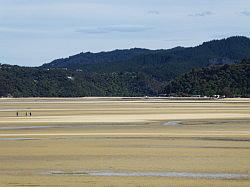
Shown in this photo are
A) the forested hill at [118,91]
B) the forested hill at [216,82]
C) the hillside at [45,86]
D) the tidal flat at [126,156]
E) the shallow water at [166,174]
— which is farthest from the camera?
the hillside at [45,86]

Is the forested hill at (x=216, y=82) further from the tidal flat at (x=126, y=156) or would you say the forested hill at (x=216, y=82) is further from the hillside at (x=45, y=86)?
→ the tidal flat at (x=126, y=156)

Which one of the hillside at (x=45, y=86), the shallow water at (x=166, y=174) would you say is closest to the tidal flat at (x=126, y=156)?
the shallow water at (x=166, y=174)

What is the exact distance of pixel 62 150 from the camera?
2769cm

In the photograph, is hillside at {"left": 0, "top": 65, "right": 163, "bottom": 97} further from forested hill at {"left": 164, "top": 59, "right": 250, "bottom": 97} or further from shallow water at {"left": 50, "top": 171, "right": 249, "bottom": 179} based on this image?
shallow water at {"left": 50, "top": 171, "right": 249, "bottom": 179}

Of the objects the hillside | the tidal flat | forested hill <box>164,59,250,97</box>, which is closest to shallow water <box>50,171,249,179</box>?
the tidal flat

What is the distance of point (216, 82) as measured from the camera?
143750mm

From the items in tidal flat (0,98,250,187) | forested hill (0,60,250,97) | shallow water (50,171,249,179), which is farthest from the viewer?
forested hill (0,60,250,97)

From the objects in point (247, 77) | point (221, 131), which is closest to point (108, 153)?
point (221, 131)

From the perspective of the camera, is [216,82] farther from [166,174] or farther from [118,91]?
[166,174]

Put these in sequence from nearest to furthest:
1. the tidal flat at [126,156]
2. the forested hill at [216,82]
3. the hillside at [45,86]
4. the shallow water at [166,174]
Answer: the tidal flat at [126,156] → the shallow water at [166,174] → the forested hill at [216,82] → the hillside at [45,86]

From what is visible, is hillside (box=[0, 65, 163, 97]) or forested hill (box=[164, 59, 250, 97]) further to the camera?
hillside (box=[0, 65, 163, 97])

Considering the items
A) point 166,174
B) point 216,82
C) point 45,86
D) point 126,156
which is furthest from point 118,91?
point 166,174

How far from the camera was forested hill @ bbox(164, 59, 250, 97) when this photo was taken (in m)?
135

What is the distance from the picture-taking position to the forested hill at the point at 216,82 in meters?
135
